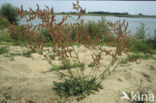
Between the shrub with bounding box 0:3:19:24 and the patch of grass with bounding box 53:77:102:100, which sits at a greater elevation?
the shrub with bounding box 0:3:19:24

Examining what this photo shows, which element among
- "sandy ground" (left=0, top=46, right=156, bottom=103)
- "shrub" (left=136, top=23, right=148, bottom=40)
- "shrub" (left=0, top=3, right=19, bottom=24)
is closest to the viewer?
"sandy ground" (left=0, top=46, right=156, bottom=103)

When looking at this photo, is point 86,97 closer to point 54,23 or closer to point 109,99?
point 109,99

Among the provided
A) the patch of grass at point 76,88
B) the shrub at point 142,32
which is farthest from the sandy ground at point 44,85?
the shrub at point 142,32

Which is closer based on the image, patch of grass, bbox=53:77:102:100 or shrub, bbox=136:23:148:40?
patch of grass, bbox=53:77:102:100

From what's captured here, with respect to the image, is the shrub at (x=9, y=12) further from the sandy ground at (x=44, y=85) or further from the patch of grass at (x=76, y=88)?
the patch of grass at (x=76, y=88)

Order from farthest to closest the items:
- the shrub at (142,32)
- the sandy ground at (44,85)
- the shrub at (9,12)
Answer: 1. the shrub at (9,12)
2. the shrub at (142,32)
3. the sandy ground at (44,85)

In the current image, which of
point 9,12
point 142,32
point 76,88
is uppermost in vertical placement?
point 9,12

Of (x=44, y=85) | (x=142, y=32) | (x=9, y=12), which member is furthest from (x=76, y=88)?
(x=9, y=12)

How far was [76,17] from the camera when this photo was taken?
7.58ft

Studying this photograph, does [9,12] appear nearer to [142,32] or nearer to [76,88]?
[142,32]

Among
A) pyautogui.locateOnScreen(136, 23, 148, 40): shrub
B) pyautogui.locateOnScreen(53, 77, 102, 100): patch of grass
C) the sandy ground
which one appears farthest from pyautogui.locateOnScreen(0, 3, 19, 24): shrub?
pyautogui.locateOnScreen(53, 77, 102, 100): patch of grass

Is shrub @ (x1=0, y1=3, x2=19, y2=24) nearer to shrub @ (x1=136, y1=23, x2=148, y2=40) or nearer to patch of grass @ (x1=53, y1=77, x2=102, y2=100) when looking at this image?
shrub @ (x1=136, y1=23, x2=148, y2=40)

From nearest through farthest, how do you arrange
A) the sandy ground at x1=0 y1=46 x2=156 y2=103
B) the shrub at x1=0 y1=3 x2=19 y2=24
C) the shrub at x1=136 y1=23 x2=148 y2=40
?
the sandy ground at x1=0 y1=46 x2=156 y2=103 < the shrub at x1=136 y1=23 x2=148 y2=40 < the shrub at x1=0 y1=3 x2=19 y2=24

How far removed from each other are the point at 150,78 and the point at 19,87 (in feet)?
9.03
